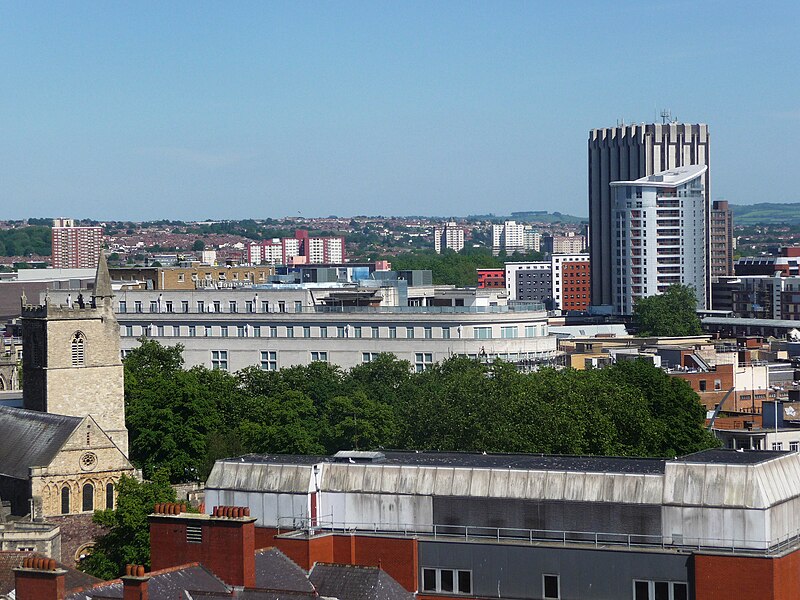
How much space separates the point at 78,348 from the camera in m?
95.8

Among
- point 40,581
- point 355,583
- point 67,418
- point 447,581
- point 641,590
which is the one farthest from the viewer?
point 67,418

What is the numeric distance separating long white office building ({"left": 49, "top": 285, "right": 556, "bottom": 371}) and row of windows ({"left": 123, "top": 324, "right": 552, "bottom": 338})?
7 cm

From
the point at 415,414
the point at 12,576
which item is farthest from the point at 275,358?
the point at 12,576

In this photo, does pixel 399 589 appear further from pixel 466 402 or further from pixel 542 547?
pixel 466 402

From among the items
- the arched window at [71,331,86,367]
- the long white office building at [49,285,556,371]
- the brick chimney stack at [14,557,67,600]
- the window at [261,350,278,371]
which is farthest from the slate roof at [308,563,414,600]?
the window at [261,350,278,371]

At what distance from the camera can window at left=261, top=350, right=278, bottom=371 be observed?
142 m

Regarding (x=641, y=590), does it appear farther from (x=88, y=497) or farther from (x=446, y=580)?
(x=88, y=497)

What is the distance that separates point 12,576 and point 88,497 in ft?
83.1

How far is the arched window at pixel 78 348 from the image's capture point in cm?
9562

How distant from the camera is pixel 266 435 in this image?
93.9 m

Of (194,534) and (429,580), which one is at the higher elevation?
(194,534)

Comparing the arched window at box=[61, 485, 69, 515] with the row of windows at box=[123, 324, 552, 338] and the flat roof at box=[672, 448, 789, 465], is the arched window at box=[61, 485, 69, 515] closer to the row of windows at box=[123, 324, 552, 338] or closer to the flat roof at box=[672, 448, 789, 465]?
the flat roof at box=[672, 448, 789, 465]

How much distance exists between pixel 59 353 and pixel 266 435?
11056mm

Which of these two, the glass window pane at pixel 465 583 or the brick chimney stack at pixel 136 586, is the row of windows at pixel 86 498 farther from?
the brick chimney stack at pixel 136 586
